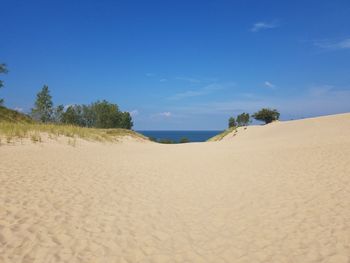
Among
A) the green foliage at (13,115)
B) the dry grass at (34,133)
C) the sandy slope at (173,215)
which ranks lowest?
the sandy slope at (173,215)

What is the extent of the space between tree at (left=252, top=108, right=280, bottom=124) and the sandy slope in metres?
68.8

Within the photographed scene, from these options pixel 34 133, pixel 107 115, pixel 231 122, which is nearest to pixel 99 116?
pixel 107 115

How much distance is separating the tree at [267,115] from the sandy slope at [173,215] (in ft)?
226

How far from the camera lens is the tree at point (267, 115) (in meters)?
81.1

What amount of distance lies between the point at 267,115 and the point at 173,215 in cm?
7715

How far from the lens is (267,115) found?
267 feet

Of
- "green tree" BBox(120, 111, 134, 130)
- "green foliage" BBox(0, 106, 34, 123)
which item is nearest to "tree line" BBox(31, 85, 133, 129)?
"green tree" BBox(120, 111, 134, 130)

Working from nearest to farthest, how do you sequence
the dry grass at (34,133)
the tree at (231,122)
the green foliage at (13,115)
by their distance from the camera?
the dry grass at (34,133) → the green foliage at (13,115) → the tree at (231,122)

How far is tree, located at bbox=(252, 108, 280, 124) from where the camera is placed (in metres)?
81.1

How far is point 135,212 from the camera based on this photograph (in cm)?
882

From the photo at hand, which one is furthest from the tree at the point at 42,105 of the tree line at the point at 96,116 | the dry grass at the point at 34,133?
the dry grass at the point at 34,133

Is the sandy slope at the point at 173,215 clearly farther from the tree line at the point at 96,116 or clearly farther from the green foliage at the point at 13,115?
the tree line at the point at 96,116

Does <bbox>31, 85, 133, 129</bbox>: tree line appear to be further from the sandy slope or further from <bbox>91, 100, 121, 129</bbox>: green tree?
the sandy slope

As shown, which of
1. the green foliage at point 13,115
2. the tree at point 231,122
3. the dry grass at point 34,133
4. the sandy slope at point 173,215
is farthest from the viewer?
the tree at point 231,122
